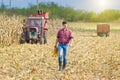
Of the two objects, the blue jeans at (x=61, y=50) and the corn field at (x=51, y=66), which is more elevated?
the blue jeans at (x=61, y=50)

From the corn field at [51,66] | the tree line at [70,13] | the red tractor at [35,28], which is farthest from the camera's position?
the tree line at [70,13]

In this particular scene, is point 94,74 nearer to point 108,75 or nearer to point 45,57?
point 108,75

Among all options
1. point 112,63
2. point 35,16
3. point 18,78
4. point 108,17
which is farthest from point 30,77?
point 108,17

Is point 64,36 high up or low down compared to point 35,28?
up

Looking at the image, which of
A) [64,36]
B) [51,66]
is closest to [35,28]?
[51,66]

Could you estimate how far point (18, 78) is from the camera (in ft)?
43.2

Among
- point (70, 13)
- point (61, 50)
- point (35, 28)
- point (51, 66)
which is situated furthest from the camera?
point (70, 13)

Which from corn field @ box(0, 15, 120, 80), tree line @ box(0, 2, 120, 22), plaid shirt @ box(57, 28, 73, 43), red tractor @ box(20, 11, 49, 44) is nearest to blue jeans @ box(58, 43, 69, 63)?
plaid shirt @ box(57, 28, 73, 43)

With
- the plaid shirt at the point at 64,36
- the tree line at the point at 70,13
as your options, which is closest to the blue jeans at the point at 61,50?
the plaid shirt at the point at 64,36

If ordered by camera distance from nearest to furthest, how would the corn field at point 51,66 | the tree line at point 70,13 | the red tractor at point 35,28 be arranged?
the corn field at point 51,66, the red tractor at point 35,28, the tree line at point 70,13

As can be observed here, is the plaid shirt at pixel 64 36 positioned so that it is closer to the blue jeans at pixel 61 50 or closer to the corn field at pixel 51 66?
the blue jeans at pixel 61 50

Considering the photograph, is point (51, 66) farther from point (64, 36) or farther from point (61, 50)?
point (64, 36)

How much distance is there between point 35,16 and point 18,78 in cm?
1337

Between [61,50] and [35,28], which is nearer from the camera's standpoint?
[61,50]
